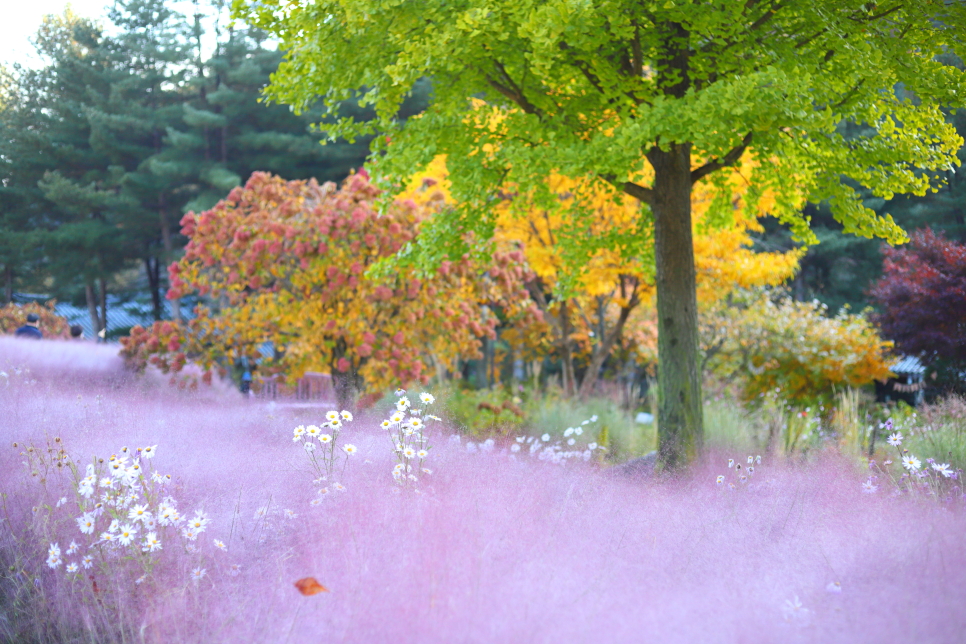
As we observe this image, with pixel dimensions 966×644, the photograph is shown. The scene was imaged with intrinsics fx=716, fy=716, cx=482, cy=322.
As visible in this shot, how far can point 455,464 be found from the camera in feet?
14.2

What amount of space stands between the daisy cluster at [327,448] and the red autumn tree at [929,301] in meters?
8.14

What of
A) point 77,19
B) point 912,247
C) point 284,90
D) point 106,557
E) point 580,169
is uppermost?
point 77,19

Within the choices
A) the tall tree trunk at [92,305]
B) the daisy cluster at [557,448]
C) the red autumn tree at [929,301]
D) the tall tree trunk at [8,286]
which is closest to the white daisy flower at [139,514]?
the daisy cluster at [557,448]

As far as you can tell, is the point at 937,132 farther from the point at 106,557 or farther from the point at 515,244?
the point at 106,557

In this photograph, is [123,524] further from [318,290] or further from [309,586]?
[318,290]

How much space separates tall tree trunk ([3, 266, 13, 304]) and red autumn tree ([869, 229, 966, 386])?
13.8 m

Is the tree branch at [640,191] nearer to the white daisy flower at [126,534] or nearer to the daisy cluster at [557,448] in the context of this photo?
the daisy cluster at [557,448]

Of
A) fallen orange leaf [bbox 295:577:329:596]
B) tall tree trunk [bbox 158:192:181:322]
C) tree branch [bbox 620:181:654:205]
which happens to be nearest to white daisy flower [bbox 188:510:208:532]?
fallen orange leaf [bbox 295:577:329:596]

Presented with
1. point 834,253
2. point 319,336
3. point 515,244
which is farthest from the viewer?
point 834,253

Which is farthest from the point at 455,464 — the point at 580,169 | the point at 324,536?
the point at 580,169

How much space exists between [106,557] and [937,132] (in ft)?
23.2

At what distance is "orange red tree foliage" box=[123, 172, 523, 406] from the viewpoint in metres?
8.83

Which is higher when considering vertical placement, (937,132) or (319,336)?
(937,132)

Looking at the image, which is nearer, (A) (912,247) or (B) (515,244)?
(A) (912,247)
